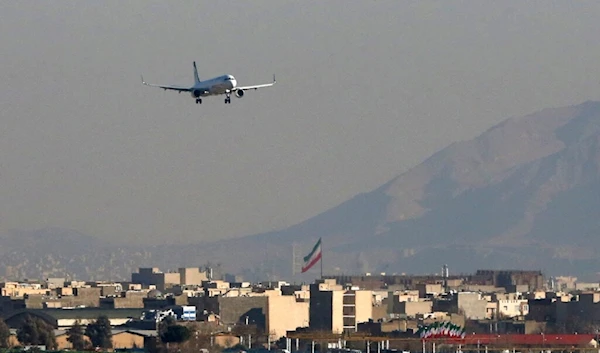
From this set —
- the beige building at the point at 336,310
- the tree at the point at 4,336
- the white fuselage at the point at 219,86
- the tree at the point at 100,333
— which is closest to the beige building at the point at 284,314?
the beige building at the point at 336,310

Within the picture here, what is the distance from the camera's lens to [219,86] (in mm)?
125562

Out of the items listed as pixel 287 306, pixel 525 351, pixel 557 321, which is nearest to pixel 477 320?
pixel 557 321

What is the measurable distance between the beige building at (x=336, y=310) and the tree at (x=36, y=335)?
32.2 metres

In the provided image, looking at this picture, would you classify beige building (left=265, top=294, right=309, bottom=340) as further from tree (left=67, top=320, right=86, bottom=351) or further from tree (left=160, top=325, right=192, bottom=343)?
tree (left=160, top=325, right=192, bottom=343)

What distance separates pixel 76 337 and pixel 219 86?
28.3 meters

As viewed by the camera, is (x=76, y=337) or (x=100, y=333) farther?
(x=100, y=333)

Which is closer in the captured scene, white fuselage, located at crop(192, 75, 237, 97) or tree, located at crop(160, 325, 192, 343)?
white fuselage, located at crop(192, 75, 237, 97)

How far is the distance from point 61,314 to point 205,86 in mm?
48441

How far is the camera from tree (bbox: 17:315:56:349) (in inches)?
5530

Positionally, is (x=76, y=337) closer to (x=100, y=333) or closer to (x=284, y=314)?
(x=100, y=333)

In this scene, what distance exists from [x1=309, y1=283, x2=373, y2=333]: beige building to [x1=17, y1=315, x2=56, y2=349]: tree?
32172mm

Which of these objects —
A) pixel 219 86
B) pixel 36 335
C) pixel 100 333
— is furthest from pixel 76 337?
pixel 219 86

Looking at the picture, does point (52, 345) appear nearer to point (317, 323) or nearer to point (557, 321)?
point (317, 323)

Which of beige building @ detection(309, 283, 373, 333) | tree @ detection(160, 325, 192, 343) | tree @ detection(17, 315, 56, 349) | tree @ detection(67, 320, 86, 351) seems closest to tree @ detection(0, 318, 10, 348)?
tree @ detection(17, 315, 56, 349)
